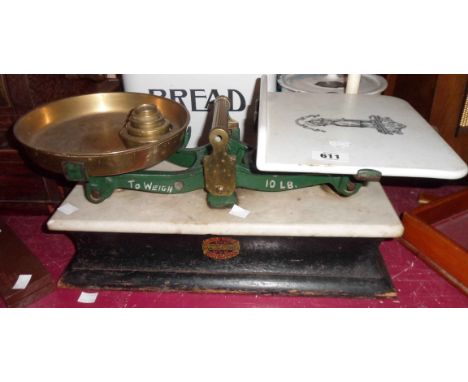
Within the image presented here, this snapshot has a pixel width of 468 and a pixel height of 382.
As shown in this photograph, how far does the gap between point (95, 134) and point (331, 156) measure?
0.92m

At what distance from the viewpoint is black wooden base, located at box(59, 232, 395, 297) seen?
147 cm

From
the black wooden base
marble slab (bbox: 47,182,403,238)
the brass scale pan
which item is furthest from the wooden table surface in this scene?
the brass scale pan

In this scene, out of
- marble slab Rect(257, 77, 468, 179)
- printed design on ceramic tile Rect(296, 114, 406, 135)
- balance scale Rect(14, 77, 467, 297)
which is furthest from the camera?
printed design on ceramic tile Rect(296, 114, 406, 135)

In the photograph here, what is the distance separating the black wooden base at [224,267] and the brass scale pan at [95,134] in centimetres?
33

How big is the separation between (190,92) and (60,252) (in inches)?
39.6

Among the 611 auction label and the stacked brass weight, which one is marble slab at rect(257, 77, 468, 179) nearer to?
the 611 auction label

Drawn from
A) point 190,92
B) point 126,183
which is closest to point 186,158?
point 126,183

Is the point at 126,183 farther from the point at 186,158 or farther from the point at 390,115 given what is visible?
the point at 390,115

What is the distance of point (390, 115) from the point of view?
5.17ft

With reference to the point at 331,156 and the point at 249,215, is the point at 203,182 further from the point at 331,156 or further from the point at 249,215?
the point at 331,156

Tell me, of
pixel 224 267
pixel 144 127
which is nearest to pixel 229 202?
pixel 224 267

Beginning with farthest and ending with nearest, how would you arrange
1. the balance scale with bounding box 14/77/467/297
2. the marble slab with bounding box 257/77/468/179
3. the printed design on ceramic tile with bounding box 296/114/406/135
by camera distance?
1. the printed design on ceramic tile with bounding box 296/114/406/135
2. the balance scale with bounding box 14/77/467/297
3. the marble slab with bounding box 257/77/468/179

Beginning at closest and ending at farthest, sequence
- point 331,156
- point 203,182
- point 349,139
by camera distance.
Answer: point 331,156, point 349,139, point 203,182

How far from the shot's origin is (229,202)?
1.45 meters
